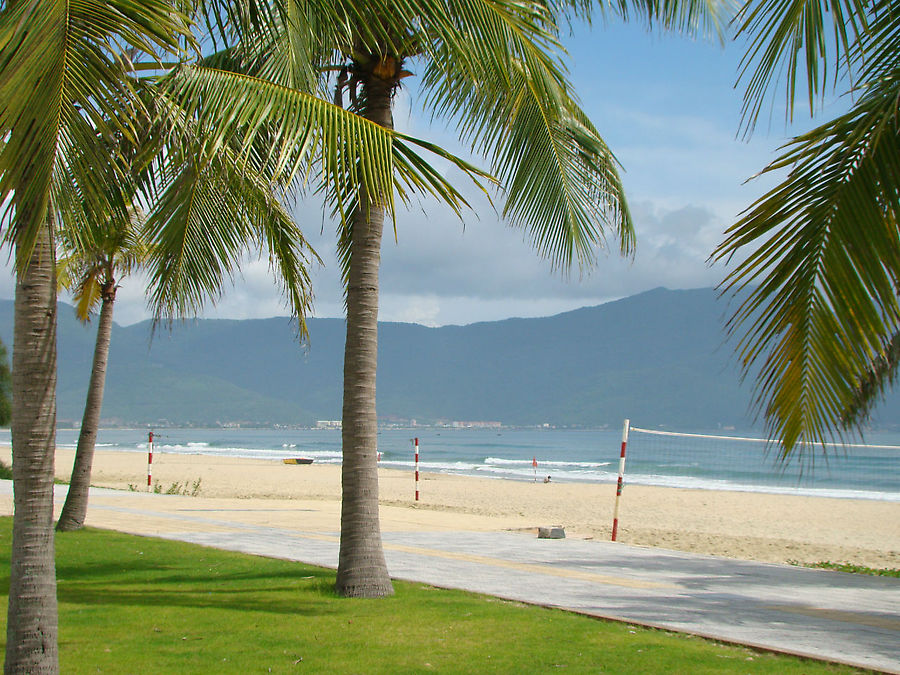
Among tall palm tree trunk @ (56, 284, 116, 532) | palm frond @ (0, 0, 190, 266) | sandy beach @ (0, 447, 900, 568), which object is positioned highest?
palm frond @ (0, 0, 190, 266)

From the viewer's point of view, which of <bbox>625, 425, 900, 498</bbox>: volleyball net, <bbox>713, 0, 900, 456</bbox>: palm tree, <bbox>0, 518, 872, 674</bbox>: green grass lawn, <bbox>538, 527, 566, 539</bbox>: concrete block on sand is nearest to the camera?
<bbox>713, 0, 900, 456</bbox>: palm tree

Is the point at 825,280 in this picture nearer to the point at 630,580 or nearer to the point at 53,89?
the point at 53,89

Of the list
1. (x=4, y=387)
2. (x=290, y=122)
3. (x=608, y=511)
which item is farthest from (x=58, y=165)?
(x=4, y=387)

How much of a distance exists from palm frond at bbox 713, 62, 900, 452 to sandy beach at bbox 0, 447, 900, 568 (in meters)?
10.6

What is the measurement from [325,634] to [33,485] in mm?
2268

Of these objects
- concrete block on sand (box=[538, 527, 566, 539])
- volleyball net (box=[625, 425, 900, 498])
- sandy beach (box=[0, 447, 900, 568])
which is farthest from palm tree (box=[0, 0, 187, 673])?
volleyball net (box=[625, 425, 900, 498])

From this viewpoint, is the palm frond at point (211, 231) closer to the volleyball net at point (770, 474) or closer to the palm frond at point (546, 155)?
the palm frond at point (546, 155)

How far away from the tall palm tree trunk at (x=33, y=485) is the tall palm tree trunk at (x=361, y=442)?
272 centimetres

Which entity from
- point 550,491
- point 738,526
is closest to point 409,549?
point 738,526

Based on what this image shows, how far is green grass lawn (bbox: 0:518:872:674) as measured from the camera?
5.03 metres

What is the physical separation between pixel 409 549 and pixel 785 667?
596 centimetres

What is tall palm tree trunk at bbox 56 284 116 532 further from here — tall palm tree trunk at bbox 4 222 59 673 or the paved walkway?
tall palm tree trunk at bbox 4 222 59 673

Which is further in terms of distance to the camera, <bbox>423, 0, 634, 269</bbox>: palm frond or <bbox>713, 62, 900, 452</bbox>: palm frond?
<bbox>423, 0, 634, 269</bbox>: palm frond

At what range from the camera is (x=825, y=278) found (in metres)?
3.00
